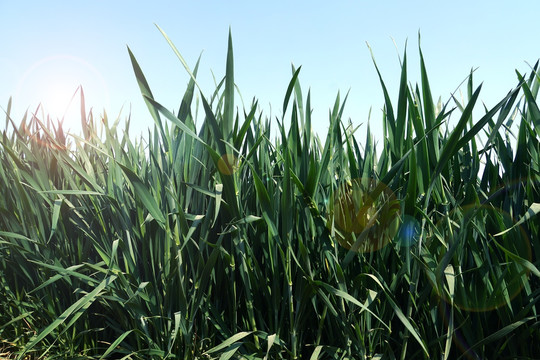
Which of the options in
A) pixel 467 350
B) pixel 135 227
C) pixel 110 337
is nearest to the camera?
pixel 467 350

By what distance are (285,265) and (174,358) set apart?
45 cm

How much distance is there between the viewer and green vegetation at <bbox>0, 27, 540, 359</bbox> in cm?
112

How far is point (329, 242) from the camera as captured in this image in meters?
1.15

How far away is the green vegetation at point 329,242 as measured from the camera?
112 cm

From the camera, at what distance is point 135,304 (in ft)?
4.22

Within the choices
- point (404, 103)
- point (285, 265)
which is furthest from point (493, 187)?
point (285, 265)

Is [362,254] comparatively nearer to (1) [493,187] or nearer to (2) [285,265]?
(2) [285,265]

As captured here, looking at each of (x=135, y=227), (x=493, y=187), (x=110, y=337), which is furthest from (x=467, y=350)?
(x=110, y=337)

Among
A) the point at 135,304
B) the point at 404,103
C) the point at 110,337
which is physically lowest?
the point at 110,337

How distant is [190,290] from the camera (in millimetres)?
1306

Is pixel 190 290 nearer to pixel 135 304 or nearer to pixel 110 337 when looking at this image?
pixel 135 304

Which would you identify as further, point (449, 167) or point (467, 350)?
point (449, 167)

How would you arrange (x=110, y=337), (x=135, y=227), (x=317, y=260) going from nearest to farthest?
(x=317, y=260)
(x=135, y=227)
(x=110, y=337)

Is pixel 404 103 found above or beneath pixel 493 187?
above
